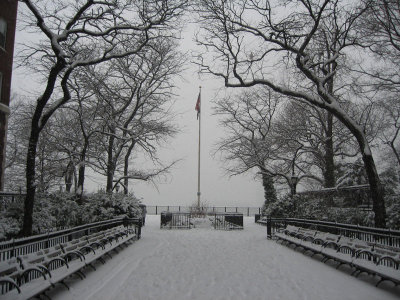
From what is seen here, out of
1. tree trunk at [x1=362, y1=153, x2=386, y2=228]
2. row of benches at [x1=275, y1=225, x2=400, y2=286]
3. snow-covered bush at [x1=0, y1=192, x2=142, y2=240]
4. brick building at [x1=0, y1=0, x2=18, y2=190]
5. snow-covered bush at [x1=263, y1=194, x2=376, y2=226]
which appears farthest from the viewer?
brick building at [x1=0, y1=0, x2=18, y2=190]

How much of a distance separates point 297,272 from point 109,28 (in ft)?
31.1

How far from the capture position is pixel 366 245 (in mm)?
9375

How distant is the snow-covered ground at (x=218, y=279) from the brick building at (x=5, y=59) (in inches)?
481

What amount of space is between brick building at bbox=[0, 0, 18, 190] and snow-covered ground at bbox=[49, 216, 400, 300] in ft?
40.1

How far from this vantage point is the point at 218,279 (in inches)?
337

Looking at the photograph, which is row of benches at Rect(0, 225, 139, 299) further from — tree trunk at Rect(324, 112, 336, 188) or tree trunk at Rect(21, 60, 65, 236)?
tree trunk at Rect(324, 112, 336, 188)

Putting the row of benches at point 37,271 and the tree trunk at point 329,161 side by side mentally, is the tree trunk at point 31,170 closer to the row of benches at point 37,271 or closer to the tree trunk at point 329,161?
the row of benches at point 37,271

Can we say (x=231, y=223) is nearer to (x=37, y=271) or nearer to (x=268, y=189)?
(x=268, y=189)

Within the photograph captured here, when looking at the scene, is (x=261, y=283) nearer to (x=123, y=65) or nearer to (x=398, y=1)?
(x=398, y=1)

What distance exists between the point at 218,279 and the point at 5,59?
60.7 ft

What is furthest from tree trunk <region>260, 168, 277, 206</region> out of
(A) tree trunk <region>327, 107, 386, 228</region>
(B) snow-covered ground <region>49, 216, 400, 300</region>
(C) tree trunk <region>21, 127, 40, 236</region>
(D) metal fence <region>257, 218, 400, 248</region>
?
(C) tree trunk <region>21, 127, 40, 236</region>

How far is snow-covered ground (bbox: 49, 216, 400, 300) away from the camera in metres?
7.13

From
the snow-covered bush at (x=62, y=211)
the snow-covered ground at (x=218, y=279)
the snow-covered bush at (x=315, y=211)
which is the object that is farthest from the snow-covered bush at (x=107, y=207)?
the snow-covered bush at (x=315, y=211)

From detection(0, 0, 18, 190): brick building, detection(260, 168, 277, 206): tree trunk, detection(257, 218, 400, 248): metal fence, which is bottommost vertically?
detection(257, 218, 400, 248): metal fence
